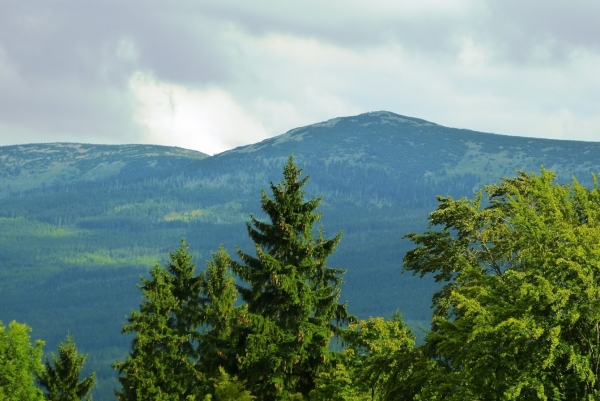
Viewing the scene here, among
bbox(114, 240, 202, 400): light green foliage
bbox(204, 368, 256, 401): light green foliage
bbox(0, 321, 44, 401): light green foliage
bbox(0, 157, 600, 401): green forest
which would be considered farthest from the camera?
bbox(114, 240, 202, 400): light green foliage

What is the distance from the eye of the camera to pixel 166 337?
178 ft

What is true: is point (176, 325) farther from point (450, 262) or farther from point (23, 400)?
point (450, 262)

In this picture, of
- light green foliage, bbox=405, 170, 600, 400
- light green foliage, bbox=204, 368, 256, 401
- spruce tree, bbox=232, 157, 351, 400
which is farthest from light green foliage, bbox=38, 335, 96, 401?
light green foliage, bbox=405, 170, 600, 400

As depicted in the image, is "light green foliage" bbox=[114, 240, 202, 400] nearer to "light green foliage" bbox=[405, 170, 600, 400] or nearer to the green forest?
the green forest

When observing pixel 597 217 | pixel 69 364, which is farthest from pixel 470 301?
pixel 69 364

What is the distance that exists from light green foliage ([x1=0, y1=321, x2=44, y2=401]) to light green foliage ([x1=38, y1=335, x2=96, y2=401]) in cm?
1338


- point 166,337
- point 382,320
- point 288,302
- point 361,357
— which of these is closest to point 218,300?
point 166,337

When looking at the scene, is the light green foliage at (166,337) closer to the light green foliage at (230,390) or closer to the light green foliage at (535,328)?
the light green foliage at (230,390)

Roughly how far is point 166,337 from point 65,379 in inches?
586

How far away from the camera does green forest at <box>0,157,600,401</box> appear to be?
2033cm

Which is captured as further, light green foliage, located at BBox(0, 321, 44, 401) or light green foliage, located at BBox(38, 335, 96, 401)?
light green foliage, located at BBox(38, 335, 96, 401)

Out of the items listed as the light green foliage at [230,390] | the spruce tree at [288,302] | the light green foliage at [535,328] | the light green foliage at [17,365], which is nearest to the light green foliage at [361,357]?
→ the spruce tree at [288,302]

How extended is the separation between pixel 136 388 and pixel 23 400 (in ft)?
23.7

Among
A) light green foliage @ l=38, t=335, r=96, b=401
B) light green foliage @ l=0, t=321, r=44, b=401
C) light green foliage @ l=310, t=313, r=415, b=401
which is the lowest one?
light green foliage @ l=38, t=335, r=96, b=401
